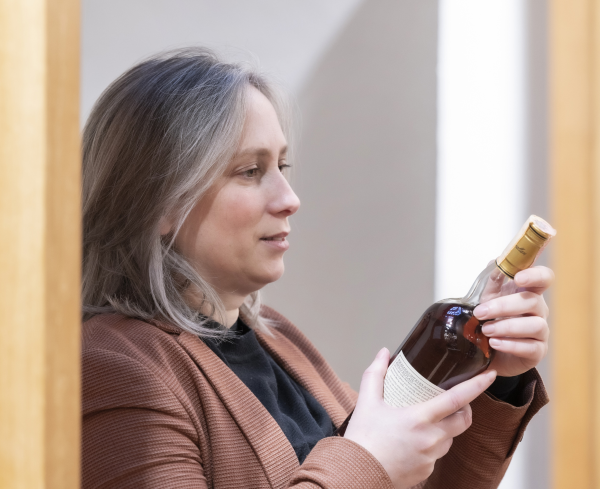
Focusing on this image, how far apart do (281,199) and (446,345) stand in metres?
0.41

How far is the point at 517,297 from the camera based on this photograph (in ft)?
2.25

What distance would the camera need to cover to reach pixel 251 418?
0.83 m

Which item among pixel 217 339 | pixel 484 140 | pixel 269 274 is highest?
pixel 484 140

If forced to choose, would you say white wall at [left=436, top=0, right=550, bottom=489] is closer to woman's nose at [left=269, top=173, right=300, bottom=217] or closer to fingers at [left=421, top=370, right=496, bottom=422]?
woman's nose at [left=269, top=173, right=300, bottom=217]

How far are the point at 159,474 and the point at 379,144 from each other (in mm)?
1265

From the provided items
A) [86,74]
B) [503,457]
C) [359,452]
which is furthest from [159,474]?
[86,74]

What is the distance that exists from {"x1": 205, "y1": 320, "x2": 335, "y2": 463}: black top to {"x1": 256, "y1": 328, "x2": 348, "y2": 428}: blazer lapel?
0.04 ft

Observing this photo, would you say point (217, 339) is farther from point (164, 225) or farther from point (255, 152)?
point (255, 152)

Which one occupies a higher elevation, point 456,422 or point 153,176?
point 153,176

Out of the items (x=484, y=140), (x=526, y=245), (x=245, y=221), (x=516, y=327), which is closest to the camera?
(x=526, y=245)

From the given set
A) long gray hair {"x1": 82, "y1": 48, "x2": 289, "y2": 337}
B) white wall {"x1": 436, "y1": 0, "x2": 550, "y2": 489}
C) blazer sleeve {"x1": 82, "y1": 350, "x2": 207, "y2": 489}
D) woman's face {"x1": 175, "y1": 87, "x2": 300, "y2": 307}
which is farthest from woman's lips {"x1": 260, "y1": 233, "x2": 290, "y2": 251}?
white wall {"x1": 436, "y1": 0, "x2": 550, "y2": 489}

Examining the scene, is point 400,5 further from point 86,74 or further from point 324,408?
point 324,408

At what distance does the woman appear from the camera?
2.22ft

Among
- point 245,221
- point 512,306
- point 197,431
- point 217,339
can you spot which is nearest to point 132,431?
point 197,431
